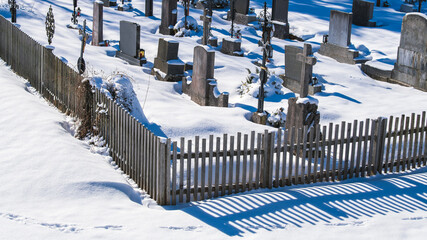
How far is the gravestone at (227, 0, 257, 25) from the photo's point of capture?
2288 cm

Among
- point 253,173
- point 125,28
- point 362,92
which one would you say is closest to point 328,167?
point 253,173

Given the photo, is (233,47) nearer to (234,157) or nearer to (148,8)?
(148,8)

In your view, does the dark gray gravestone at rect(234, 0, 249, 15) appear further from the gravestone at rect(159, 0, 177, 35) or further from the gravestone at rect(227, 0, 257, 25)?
the gravestone at rect(159, 0, 177, 35)

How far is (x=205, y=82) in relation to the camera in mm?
13422

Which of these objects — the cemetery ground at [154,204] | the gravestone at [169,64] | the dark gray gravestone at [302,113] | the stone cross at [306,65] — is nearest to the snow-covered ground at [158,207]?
the cemetery ground at [154,204]

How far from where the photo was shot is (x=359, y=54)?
1805cm

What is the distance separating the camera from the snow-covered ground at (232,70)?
10.9 meters

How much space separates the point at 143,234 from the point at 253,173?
2250 millimetres

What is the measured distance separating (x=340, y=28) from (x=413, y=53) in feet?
10.5

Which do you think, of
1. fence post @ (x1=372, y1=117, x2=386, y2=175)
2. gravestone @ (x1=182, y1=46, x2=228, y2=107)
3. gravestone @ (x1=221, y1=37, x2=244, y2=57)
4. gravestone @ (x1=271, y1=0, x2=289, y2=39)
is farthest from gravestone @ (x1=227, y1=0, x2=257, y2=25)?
fence post @ (x1=372, y1=117, x2=386, y2=175)

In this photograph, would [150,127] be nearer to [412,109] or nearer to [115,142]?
[115,142]

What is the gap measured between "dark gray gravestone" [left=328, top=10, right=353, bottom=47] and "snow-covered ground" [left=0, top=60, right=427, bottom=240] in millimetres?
9522

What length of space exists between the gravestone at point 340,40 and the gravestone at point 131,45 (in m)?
5.81

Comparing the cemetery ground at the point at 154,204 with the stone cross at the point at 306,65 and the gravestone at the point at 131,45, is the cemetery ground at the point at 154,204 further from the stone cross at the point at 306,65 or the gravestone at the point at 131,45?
the gravestone at the point at 131,45
